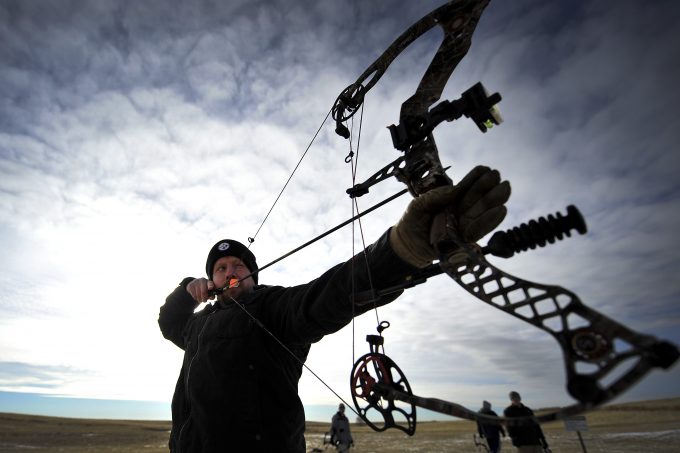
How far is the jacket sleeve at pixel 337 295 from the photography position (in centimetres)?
235

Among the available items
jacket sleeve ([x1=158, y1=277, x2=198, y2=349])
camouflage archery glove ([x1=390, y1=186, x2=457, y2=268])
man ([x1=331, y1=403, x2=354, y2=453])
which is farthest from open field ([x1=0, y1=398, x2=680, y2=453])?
jacket sleeve ([x1=158, y1=277, x2=198, y2=349])

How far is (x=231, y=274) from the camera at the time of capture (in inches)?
183

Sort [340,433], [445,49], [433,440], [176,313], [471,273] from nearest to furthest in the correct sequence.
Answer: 1. [471,273]
2. [445,49]
3. [176,313]
4. [340,433]
5. [433,440]

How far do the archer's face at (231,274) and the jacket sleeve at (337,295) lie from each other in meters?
1.06

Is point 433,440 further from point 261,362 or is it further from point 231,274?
point 261,362

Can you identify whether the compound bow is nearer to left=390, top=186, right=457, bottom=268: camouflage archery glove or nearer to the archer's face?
left=390, top=186, right=457, bottom=268: camouflage archery glove

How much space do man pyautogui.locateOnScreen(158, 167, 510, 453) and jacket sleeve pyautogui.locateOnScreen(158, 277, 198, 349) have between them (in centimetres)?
76

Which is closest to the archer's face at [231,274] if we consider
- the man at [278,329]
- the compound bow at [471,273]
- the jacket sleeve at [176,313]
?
the man at [278,329]

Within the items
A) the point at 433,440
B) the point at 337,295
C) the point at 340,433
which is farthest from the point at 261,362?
the point at 433,440

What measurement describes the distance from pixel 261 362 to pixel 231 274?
169 cm

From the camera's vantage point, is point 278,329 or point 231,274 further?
point 231,274

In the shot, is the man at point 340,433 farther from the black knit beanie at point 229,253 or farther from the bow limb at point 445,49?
the bow limb at point 445,49

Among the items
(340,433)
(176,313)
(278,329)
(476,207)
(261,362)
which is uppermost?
(176,313)

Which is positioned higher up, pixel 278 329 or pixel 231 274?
pixel 231 274
